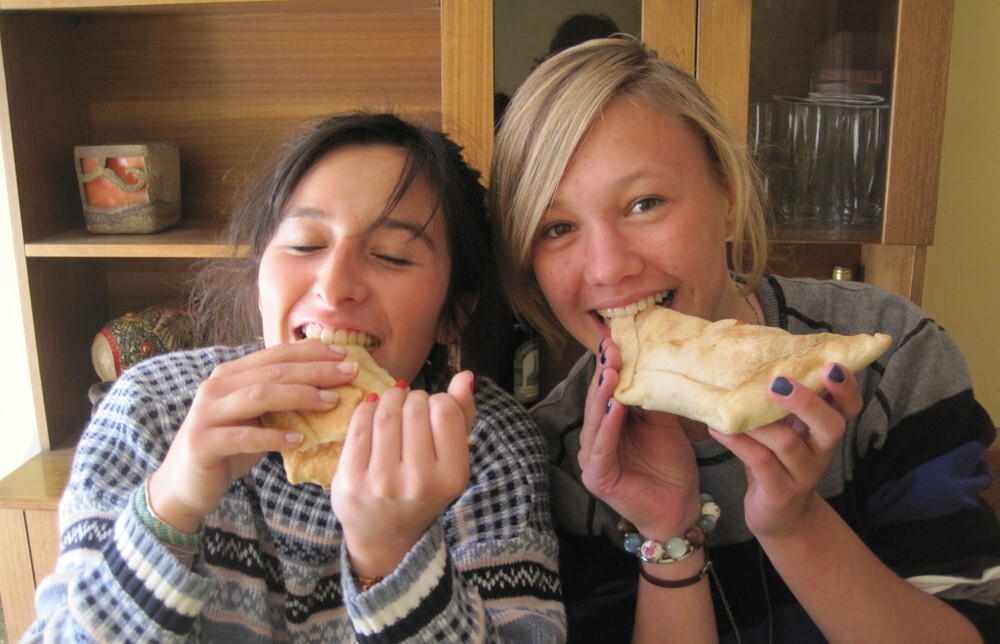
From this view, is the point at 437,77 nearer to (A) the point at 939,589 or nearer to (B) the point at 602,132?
(B) the point at 602,132

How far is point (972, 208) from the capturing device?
187 centimetres

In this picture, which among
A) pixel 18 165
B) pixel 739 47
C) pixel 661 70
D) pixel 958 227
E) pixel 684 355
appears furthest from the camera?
pixel 958 227

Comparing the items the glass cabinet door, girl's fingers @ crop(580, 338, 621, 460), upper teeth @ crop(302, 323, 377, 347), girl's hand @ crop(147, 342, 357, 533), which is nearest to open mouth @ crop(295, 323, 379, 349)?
upper teeth @ crop(302, 323, 377, 347)

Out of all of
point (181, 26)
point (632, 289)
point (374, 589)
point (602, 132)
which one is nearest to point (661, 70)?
point (602, 132)

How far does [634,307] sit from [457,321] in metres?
0.35

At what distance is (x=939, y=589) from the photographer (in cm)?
107

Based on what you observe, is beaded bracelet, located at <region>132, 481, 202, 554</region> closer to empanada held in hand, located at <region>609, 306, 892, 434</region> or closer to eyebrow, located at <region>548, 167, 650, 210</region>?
empanada held in hand, located at <region>609, 306, 892, 434</region>

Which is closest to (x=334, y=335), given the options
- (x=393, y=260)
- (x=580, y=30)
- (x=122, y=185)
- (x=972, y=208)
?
(x=393, y=260)

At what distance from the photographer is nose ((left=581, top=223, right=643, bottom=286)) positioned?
1.01 meters

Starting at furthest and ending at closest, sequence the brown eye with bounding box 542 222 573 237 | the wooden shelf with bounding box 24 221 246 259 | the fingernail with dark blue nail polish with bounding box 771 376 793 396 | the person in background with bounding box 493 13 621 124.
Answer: the wooden shelf with bounding box 24 221 246 259
the person in background with bounding box 493 13 621 124
the brown eye with bounding box 542 222 573 237
the fingernail with dark blue nail polish with bounding box 771 376 793 396

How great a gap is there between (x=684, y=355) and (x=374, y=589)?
0.45m

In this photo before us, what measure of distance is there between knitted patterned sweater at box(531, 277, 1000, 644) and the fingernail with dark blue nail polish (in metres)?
0.43

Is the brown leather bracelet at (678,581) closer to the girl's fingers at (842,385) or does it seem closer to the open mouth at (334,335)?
the girl's fingers at (842,385)

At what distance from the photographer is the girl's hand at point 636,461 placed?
99cm
